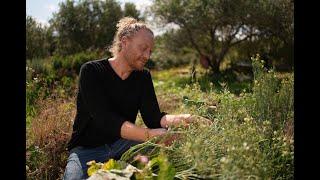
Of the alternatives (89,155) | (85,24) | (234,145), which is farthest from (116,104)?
(85,24)

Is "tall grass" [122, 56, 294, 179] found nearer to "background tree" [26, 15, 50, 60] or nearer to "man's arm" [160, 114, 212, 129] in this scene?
"man's arm" [160, 114, 212, 129]

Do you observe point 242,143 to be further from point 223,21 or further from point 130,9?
point 130,9

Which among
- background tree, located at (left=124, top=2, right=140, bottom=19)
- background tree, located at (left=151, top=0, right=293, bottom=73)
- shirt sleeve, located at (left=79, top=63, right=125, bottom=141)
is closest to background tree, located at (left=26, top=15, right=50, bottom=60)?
background tree, located at (left=151, top=0, right=293, bottom=73)

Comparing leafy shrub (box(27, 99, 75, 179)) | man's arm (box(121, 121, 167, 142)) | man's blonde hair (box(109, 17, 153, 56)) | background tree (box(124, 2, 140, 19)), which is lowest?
leafy shrub (box(27, 99, 75, 179))

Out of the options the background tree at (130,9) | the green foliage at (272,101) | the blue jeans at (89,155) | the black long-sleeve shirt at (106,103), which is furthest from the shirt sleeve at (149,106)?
the background tree at (130,9)

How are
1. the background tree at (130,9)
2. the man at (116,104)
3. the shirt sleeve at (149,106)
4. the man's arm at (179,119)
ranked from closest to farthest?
1. the man's arm at (179,119)
2. the man at (116,104)
3. the shirt sleeve at (149,106)
4. the background tree at (130,9)

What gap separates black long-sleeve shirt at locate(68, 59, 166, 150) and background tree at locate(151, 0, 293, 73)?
45.2 feet

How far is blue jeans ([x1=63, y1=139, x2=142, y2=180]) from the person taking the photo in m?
3.46

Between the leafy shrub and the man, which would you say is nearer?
the man

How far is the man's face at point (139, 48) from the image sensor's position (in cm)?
372

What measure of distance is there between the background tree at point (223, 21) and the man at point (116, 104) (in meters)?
13.8

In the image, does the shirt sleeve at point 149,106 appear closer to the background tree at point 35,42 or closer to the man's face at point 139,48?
the man's face at point 139,48
